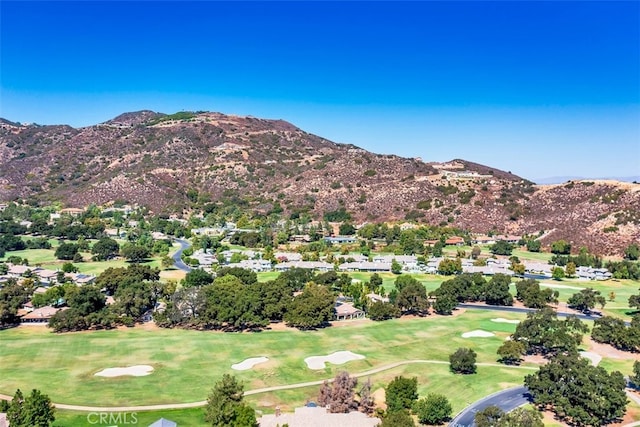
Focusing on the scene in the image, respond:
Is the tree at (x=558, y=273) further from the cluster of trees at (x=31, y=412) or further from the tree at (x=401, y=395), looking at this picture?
the cluster of trees at (x=31, y=412)

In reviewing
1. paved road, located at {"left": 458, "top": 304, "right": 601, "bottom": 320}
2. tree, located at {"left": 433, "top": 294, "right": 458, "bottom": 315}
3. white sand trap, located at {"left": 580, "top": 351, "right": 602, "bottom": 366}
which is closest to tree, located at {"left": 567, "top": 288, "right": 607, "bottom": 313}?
paved road, located at {"left": 458, "top": 304, "right": 601, "bottom": 320}

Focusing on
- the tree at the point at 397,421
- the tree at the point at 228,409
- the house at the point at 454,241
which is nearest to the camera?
the tree at the point at 397,421

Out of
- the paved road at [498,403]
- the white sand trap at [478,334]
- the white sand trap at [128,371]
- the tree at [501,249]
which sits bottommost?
the paved road at [498,403]

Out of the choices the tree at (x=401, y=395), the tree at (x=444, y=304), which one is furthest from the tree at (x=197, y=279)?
the tree at (x=401, y=395)

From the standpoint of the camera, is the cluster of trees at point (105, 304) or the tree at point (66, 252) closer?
the cluster of trees at point (105, 304)

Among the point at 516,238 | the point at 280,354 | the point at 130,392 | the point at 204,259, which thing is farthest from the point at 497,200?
the point at 130,392

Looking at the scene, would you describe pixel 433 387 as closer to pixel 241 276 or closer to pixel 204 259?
pixel 241 276
